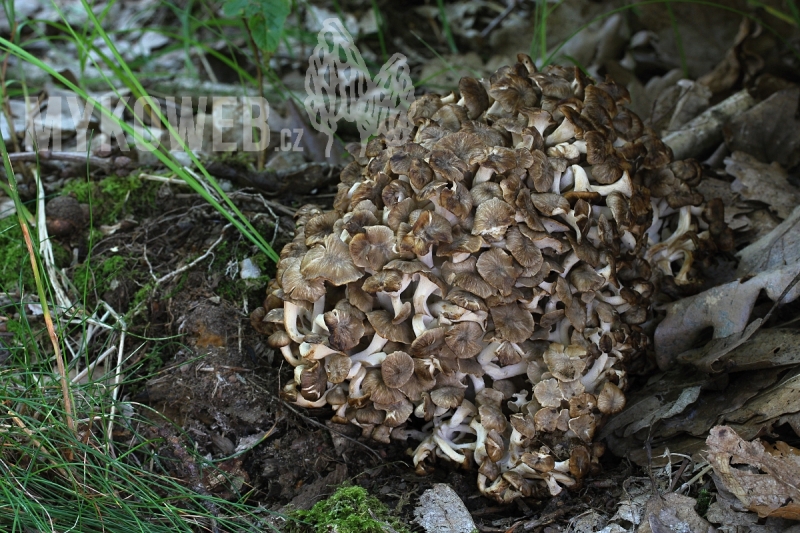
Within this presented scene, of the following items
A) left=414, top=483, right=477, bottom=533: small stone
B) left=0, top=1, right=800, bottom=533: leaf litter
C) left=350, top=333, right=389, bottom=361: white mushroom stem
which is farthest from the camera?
left=350, top=333, right=389, bottom=361: white mushroom stem

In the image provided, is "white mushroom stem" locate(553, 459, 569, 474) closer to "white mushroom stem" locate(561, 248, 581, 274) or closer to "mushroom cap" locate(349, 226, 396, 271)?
"white mushroom stem" locate(561, 248, 581, 274)

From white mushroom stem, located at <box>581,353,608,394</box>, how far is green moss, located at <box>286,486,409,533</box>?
1161 mm

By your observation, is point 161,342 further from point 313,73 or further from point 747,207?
point 747,207

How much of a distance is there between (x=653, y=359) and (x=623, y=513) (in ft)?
3.46

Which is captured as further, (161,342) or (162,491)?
(161,342)

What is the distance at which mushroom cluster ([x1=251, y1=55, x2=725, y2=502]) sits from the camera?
3176 mm

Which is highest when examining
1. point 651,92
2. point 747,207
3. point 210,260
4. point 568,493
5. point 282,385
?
point 651,92

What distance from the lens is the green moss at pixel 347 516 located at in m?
2.97

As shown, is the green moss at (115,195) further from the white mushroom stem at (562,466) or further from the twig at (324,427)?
the white mushroom stem at (562,466)

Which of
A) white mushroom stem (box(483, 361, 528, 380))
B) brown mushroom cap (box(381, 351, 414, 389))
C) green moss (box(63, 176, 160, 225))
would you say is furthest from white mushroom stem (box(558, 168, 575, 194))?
green moss (box(63, 176, 160, 225))

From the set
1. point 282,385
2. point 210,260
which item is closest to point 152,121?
point 210,260

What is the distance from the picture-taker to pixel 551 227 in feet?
10.8

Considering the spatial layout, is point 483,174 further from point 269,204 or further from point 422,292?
point 269,204

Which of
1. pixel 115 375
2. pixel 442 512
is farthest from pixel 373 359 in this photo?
pixel 115 375
